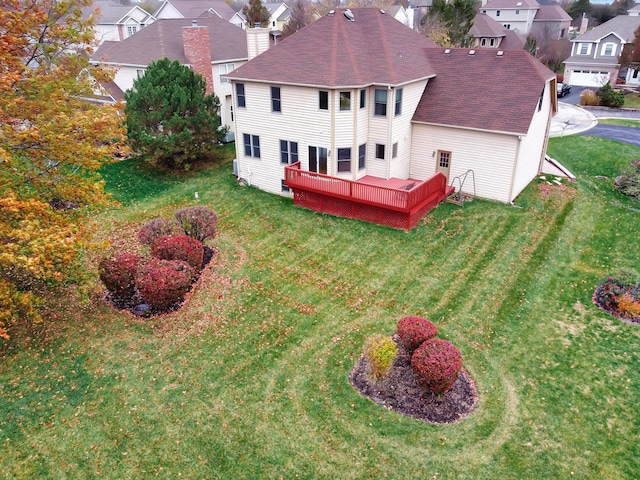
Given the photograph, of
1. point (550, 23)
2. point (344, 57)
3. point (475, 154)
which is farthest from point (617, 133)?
point (550, 23)

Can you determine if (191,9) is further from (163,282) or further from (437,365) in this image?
(437,365)

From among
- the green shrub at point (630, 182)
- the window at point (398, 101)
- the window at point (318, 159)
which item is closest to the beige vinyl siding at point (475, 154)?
the window at point (398, 101)

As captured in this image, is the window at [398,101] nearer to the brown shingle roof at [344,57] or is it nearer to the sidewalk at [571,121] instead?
the brown shingle roof at [344,57]

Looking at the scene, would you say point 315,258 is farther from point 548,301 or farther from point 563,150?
point 563,150

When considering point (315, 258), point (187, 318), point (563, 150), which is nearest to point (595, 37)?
point (563, 150)

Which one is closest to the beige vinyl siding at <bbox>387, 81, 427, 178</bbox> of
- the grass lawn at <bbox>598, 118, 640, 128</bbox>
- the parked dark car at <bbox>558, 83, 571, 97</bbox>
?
the grass lawn at <bbox>598, 118, 640, 128</bbox>

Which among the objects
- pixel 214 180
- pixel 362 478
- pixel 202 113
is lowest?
pixel 362 478

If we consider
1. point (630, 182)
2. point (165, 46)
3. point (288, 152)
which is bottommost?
point (630, 182)
